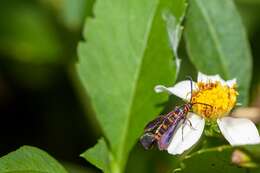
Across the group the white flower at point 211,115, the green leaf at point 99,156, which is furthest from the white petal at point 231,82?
the green leaf at point 99,156

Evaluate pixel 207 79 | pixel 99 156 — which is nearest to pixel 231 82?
pixel 207 79

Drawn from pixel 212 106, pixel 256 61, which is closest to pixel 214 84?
pixel 212 106

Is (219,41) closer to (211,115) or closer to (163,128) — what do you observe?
(211,115)

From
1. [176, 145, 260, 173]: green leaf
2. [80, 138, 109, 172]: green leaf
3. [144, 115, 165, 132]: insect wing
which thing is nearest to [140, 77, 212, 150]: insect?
[144, 115, 165, 132]: insect wing

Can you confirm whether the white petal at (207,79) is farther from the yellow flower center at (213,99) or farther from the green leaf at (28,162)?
the green leaf at (28,162)

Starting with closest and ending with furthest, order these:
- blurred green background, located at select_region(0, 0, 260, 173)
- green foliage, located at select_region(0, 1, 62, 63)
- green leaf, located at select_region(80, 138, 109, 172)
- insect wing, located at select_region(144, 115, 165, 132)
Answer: green leaf, located at select_region(80, 138, 109, 172) → insect wing, located at select_region(144, 115, 165, 132) → blurred green background, located at select_region(0, 0, 260, 173) → green foliage, located at select_region(0, 1, 62, 63)

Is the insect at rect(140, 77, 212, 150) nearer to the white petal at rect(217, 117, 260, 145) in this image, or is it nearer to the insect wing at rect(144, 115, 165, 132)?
the insect wing at rect(144, 115, 165, 132)
